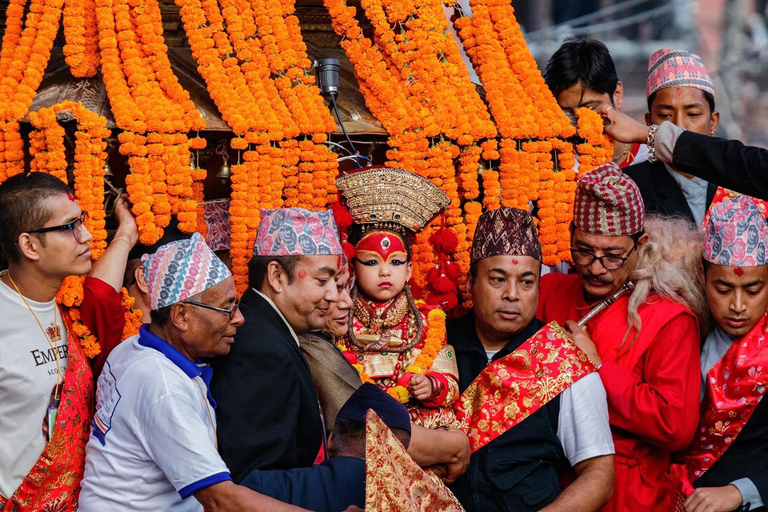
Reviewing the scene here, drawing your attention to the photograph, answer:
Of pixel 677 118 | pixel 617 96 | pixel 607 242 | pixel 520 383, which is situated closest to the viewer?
pixel 520 383

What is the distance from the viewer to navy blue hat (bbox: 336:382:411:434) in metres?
2.99

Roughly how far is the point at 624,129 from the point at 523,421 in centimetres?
171

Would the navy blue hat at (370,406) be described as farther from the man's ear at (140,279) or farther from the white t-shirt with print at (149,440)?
the man's ear at (140,279)

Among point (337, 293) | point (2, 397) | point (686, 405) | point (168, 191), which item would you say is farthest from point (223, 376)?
point (686, 405)

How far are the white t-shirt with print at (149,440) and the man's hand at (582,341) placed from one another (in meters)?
1.55

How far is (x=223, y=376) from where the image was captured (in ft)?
9.98

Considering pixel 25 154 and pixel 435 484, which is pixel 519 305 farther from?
pixel 25 154

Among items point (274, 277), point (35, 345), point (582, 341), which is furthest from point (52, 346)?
point (582, 341)

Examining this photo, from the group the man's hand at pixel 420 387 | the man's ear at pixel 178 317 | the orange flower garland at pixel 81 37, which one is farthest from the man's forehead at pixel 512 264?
the orange flower garland at pixel 81 37

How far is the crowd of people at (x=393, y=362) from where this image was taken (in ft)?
9.49

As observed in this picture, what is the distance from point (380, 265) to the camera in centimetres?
383

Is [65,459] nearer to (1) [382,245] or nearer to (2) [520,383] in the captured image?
(1) [382,245]

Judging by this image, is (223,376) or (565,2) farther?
(565,2)

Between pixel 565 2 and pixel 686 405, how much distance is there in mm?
4224
